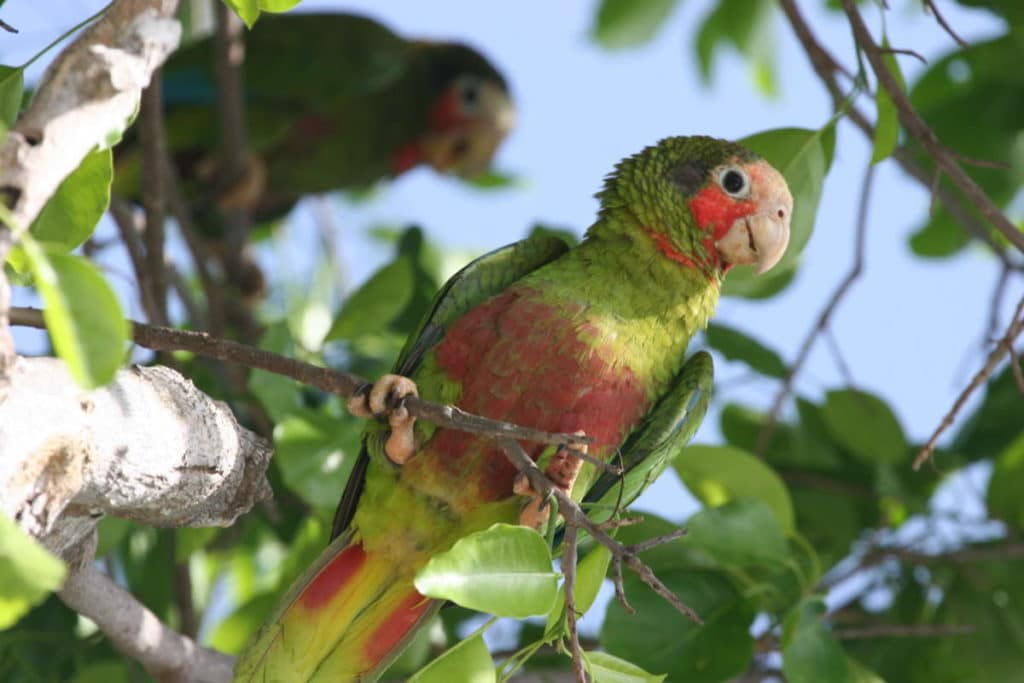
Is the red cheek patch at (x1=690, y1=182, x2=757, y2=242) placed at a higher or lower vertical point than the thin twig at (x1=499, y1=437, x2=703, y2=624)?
higher

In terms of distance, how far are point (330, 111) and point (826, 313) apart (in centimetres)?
220

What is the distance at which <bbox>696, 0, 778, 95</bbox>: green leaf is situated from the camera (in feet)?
10.9

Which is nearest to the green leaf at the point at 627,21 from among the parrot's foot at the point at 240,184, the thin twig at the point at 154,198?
the parrot's foot at the point at 240,184

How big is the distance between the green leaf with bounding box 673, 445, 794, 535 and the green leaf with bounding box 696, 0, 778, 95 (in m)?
1.75

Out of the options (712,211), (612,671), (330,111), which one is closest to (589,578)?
(612,671)

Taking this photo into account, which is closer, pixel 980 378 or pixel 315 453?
pixel 980 378

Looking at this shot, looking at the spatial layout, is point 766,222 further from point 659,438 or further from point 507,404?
point 507,404

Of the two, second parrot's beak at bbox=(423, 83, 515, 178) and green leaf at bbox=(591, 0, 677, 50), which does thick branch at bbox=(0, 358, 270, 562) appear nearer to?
green leaf at bbox=(591, 0, 677, 50)

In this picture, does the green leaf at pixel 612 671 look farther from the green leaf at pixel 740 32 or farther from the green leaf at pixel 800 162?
the green leaf at pixel 740 32

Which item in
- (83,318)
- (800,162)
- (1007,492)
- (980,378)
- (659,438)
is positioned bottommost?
(1007,492)

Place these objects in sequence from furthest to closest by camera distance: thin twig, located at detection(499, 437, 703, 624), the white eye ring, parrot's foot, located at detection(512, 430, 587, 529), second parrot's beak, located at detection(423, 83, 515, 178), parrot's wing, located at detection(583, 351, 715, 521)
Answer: second parrot's beak, located at detection(423, 83, 515, 178) → the white eye ring → parrot's wing, located at detection(583, 351, 715, 521) → parrot's foot, located at detection(512, 430, 587, 529) → thin twig, located at detection(499, 437, 703, 624)

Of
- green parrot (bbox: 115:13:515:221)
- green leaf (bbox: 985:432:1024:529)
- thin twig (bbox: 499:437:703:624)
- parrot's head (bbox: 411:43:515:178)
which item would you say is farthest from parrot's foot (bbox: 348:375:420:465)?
parrot's head (bbox: 411:43:515:178)

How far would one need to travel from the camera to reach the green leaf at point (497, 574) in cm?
110

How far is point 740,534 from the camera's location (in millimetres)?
1755
